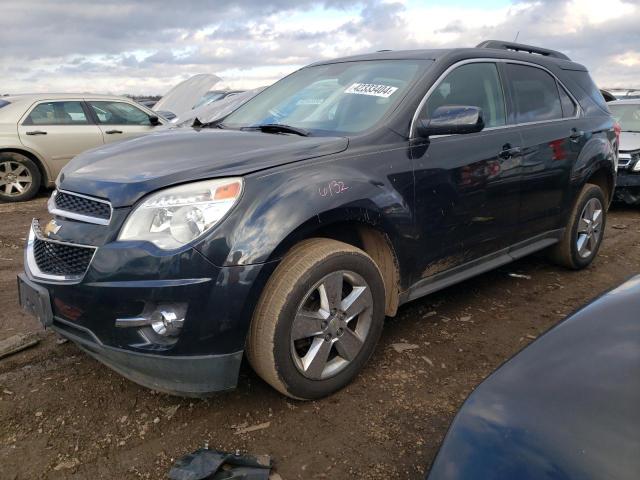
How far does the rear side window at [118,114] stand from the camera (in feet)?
29.5

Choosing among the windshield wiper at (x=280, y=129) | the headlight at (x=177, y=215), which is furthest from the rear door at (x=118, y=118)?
the headlight at (x=177, y=215)

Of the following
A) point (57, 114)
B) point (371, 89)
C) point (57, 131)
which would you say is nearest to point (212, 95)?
point (57, 114)

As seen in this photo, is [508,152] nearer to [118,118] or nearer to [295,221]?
[295,221]

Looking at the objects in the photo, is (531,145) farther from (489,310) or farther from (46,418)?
(46,418)

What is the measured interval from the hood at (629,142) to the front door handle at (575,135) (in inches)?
153

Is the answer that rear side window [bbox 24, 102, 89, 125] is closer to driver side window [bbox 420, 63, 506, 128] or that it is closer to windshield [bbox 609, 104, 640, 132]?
driver side window [bbox 420, 63, 506, 128]

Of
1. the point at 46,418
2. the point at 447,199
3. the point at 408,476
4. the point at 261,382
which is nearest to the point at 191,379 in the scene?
the point at 261,382

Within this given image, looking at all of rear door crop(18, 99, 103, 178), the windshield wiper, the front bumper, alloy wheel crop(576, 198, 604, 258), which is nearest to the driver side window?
the windshield wiper

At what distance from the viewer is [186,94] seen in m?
15.7

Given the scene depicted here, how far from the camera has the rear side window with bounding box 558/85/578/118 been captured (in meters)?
4.30

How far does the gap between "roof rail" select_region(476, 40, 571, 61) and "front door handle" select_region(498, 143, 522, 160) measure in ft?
2.85

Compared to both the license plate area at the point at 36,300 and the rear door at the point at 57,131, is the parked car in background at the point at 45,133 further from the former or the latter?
the license plate area at the point at 36,300

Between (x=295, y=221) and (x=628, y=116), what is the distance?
8.17 meters

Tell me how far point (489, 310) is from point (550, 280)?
102 centimetres
